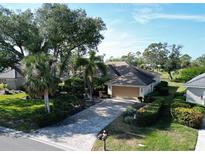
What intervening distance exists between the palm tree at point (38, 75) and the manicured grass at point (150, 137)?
700 cm

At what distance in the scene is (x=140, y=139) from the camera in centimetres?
1717

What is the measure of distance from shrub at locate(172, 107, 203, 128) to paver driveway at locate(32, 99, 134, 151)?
5.97 meters

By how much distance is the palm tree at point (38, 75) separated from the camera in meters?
21.3

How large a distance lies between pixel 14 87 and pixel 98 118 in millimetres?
23203

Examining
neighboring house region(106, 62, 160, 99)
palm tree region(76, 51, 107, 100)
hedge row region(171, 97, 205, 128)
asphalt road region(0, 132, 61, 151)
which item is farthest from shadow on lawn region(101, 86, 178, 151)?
palm tree region(76, 51, 107, 100)

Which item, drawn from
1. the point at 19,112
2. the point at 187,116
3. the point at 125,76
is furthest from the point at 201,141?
the point at 19,112

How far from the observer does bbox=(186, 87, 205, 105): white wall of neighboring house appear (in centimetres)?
2561

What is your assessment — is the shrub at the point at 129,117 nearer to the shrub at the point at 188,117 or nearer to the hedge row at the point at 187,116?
the hedge row at the point at 187,116

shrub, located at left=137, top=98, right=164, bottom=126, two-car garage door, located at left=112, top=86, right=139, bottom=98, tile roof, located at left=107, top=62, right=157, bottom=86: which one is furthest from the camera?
two-car garage door, located at left=112, top=86, right=139, bottom=98

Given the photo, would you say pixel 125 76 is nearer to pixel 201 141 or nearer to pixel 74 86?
pixel 74 86

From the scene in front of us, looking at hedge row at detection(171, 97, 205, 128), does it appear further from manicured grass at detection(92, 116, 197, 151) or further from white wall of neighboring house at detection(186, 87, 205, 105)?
white wall of neighboring house at detection(186, 87, 205, 105)

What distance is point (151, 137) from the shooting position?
1756 centimetres

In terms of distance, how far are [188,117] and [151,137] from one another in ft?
15.8

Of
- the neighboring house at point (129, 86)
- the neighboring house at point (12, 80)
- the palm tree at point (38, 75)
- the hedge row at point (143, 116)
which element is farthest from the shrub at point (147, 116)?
the neighboring house at point (12, 80)
